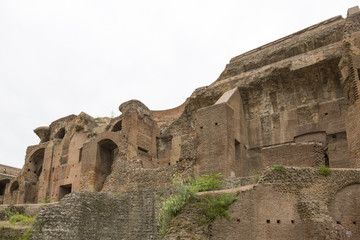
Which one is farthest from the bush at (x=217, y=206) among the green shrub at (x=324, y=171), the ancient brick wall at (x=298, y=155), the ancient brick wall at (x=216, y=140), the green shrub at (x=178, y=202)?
the ancient brick wall at (x=216, y=140)

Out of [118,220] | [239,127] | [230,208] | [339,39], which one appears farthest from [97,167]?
[339,39]

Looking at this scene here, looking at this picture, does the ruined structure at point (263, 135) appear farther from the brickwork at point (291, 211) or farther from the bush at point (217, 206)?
the bush at point (217, 206)

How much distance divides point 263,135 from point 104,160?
9.10 meters

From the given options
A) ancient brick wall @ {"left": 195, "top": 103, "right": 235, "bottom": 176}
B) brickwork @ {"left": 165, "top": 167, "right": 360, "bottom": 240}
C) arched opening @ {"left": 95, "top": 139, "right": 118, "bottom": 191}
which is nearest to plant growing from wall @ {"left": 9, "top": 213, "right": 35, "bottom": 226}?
arched opening @ {"left": 95, "top": 139, "right": 118, "bottom": 191}

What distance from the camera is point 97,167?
19688mm

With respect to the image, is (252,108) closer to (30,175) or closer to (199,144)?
(199,144)

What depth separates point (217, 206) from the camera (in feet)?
30.6

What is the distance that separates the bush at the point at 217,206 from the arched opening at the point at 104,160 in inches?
443

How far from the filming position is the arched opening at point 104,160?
19.7 meters

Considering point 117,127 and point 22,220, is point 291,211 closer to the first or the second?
point 22,220

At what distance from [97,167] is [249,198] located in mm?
11850

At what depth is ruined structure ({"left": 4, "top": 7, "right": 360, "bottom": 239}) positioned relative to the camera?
33.2 feet

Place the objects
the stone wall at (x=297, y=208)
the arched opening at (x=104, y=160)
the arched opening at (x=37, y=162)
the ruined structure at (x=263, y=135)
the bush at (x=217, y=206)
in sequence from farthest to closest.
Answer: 1. the arched opening at (x=37, y=162)
2. the arched opening at (x=104, y=160)
3. the ruined structure at (x=263, y=135)
4. the stone wall at (x=297, y=208)
5. the bush at (x=217, y=206)

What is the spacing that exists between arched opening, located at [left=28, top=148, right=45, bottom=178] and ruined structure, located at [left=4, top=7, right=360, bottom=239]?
5764 mm
